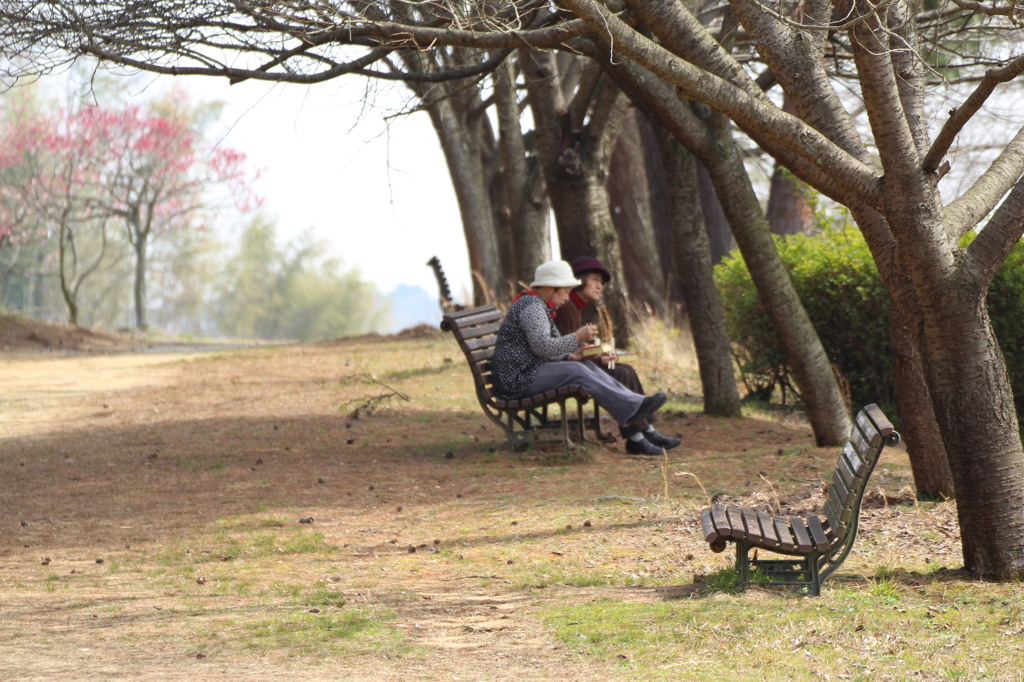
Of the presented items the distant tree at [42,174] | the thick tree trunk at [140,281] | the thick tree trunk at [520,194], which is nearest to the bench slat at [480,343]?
the thick tree trunk at [520,194]

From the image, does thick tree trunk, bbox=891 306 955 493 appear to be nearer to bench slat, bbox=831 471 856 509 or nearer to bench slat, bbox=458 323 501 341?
bench slat, bbox=831 471 856 509

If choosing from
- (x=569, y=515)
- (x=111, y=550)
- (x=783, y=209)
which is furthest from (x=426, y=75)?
(x=783, y=209)

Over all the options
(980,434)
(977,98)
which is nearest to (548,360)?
(980,434)

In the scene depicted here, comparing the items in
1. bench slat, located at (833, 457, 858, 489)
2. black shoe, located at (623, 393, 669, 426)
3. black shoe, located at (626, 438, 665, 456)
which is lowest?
black shoe, located at (626, 438, 665, 456)

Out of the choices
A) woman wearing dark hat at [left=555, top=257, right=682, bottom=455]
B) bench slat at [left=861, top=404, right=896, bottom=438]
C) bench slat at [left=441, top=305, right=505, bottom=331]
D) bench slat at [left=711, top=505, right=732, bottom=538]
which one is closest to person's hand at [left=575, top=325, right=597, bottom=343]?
woman wearing dark hat at [left=555, top=257, right=682, bottom=455]

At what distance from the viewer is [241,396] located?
1416cm

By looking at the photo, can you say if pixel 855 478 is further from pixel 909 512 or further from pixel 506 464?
pixel 506 464

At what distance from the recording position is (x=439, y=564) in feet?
19.6

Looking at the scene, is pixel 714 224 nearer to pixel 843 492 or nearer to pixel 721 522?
pixel 843 492

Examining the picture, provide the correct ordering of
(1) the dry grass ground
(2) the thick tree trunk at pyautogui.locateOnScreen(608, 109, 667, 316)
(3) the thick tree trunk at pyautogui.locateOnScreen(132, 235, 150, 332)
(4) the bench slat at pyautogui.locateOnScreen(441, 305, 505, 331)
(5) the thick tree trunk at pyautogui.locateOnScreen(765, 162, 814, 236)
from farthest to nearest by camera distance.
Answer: (3) the thick tree trunk at pyautogui.locateOnScreen(132, 235, 150, 332), (2) the thick tree trunk at pyautogui.locateOnScreen(608, 109, 667, 316), (5) the thick tree trunk at pyautogui.locateOnScreen(765, 162, 814, 236), (4) the bench slat at pyautogui.locateOnScreen(441, 305, 505, 331), (1) the dry grass ground

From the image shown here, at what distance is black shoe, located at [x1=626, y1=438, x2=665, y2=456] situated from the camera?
9008 millimetres

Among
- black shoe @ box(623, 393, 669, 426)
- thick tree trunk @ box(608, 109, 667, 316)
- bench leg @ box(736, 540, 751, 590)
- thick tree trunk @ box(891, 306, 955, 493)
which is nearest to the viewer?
bench leg @ box(736, 540, 751, 590)

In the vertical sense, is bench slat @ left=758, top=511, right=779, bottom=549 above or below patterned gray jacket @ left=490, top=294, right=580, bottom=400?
below

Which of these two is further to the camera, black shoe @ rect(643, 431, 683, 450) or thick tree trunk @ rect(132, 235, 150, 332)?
thick tree trunk @ rect(132, 235, 150, 332)
